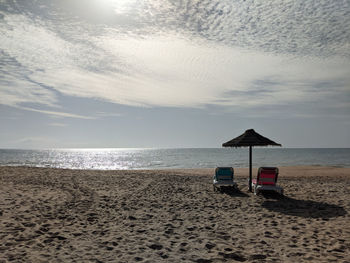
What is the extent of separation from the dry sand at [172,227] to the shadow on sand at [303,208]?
3cm

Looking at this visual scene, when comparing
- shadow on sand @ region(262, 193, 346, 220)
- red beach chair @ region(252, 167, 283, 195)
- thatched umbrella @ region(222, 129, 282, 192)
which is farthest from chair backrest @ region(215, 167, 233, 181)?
shadow on sand @ region(262, 193, 346, 220)

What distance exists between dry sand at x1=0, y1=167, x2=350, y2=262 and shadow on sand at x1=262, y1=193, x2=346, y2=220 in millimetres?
30

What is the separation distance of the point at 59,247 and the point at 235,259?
3.60 metres

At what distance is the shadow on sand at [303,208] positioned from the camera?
24.8 feet

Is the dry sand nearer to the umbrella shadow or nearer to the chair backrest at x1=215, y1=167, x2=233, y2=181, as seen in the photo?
the umbrella shadow

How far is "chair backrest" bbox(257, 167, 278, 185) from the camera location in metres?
10.3

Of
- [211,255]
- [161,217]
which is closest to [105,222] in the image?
[161,217]

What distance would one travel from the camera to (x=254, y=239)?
562 centimetres

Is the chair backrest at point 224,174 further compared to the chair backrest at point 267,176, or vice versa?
the chair backrest at point 224,174

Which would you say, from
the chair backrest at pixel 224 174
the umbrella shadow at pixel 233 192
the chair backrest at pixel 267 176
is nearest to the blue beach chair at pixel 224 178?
the chair backrest at pixel 224 174

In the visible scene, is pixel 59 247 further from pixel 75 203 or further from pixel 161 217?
pixel 75 203

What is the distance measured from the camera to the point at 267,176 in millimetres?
10320

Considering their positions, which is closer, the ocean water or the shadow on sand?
the shadow on sand

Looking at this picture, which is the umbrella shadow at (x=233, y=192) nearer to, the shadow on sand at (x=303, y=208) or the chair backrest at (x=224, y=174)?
the chair backrest at (x=224, y=174)
